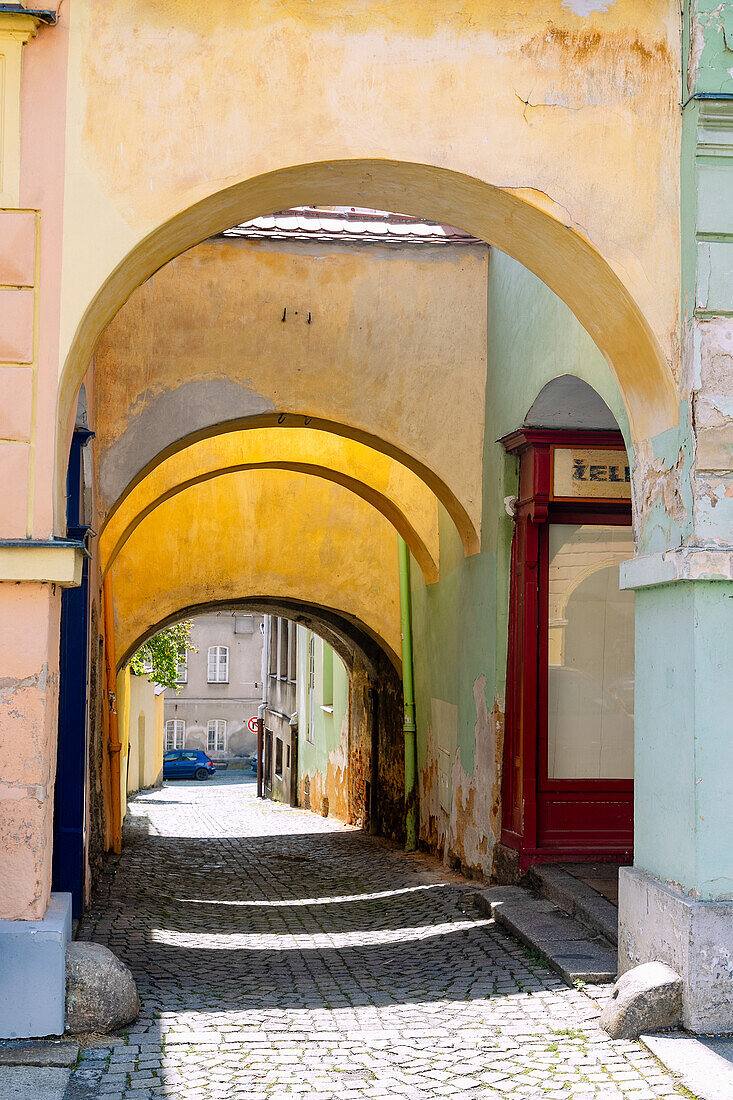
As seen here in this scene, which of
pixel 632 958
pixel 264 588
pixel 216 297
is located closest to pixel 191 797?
pixel 264 588

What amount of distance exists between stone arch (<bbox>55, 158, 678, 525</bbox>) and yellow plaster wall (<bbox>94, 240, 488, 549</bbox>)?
3.27m

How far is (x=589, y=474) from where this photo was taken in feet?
26.7

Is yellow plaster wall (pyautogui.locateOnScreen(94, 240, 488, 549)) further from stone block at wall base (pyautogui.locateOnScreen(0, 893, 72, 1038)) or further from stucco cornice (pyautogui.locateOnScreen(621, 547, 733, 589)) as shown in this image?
stone block at wall base (pyautogui.locateOnScreen(0, 893, 72, 1038))

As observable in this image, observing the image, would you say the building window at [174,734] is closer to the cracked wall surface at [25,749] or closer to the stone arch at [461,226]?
the stone arch at [461,226]

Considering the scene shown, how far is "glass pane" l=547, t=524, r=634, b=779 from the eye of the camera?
8.20 m

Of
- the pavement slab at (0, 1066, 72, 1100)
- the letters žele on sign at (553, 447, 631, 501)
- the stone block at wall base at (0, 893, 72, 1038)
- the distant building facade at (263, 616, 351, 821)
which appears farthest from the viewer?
the distant building facade at (263, 616, 351, 821)

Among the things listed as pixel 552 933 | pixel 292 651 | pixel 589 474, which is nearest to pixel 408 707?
pixel 589 474

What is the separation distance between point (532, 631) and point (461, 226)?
138 inches

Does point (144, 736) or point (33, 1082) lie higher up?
point (33, 1082)

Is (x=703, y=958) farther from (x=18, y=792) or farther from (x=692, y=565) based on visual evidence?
(x=18, y=792)

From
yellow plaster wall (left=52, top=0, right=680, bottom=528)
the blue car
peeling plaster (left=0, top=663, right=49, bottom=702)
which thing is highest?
yellow plaster wall (left=52, top=0, right=680, bottom=528)

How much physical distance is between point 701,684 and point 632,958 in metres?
1.33

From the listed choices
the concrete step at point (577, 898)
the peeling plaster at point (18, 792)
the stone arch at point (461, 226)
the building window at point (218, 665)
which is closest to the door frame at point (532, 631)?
the concrete step at point (577, 898)

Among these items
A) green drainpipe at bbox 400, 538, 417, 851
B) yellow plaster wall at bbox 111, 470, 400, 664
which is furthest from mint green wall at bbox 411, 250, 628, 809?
yellow plaster wall at bbox 111, 470, 400, 664
